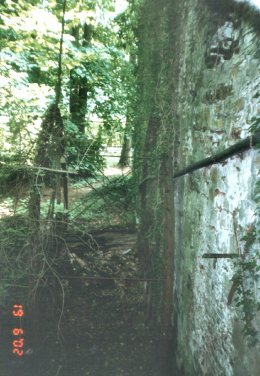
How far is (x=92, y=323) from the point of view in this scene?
16.1ft

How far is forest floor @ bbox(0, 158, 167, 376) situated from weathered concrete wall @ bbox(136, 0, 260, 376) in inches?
25.4

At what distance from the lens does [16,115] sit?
13.9 feet

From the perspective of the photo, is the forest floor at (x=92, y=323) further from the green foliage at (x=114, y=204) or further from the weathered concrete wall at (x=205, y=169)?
the weathered concrete wall at (x=205, y=169)

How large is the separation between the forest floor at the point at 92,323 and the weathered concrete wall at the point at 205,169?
645 millimetres

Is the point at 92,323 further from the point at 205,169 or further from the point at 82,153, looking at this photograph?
the point at 205,169

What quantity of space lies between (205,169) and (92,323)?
3.07 metres

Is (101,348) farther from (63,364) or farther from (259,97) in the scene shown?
(259,97)

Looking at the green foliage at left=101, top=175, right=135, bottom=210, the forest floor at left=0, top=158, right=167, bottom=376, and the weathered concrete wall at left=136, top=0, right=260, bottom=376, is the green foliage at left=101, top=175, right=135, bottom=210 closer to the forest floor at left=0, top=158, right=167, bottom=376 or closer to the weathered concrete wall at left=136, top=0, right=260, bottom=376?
the forest floor at left=0, top=158, right=167, bottom=376

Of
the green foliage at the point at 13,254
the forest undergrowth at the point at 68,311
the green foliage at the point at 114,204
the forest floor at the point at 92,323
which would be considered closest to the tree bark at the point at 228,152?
the forest undergrowth at the point at 68,311

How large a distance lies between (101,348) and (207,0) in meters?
4.01

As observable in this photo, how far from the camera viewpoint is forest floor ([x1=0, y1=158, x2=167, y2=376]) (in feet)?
13.7

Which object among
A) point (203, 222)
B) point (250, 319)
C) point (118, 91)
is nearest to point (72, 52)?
point (118, 91)

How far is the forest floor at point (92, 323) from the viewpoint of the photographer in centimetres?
419

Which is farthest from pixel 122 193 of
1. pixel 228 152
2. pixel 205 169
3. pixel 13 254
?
pixel 228 152
